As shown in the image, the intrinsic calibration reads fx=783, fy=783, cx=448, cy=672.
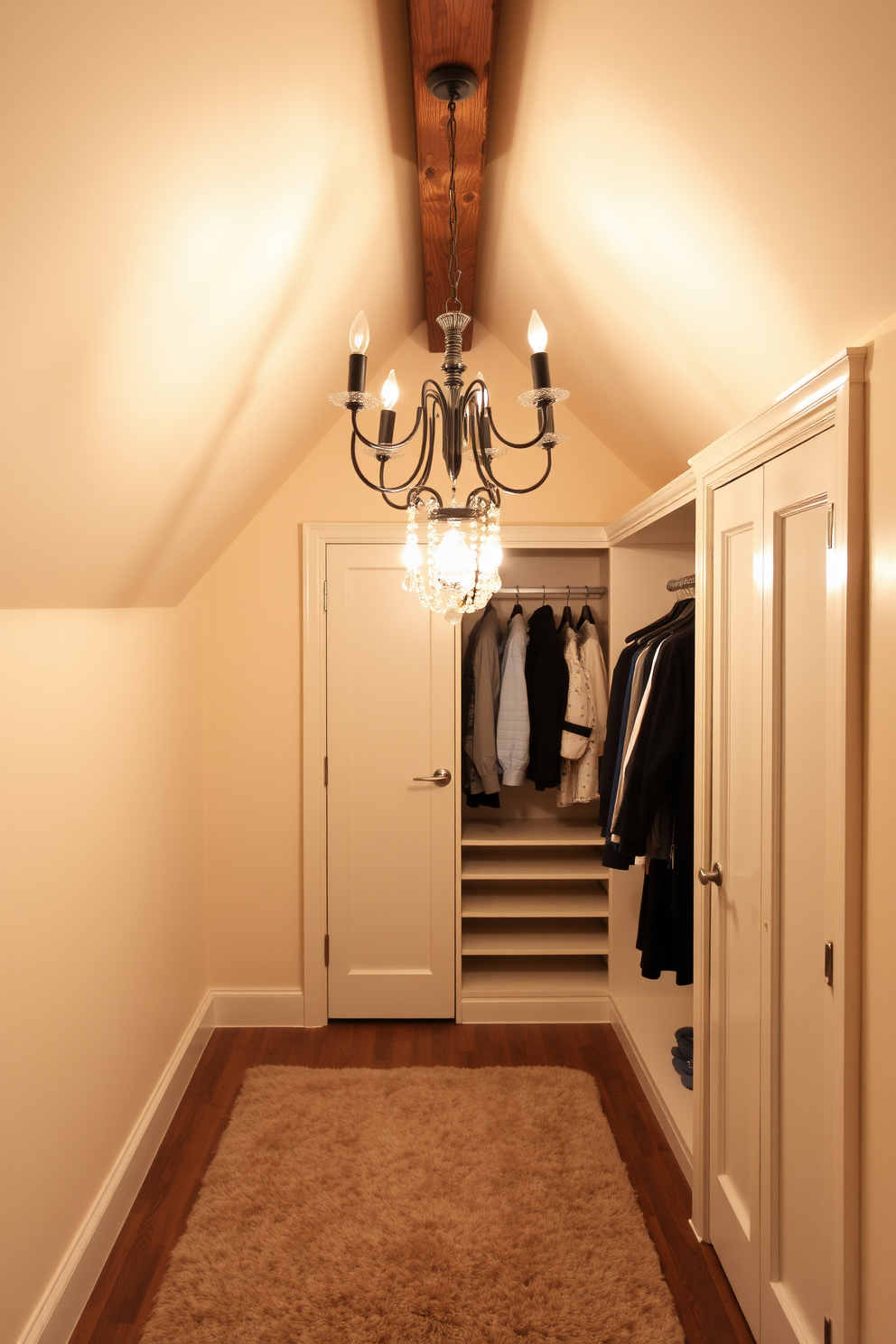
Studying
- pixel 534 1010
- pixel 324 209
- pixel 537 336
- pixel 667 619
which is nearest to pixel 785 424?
pixel 537 336

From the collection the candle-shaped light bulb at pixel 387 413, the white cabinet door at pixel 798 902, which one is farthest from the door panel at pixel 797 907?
the candle-shaped light bulb at pixel 387 413

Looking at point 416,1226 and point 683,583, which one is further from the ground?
point 683,583

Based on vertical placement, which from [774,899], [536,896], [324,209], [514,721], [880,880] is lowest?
[536,896]

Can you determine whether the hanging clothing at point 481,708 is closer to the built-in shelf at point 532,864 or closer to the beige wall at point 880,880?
the built-in shelf at point 532,864

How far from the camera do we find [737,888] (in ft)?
6.09

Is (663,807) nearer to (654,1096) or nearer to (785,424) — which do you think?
(654,1096)

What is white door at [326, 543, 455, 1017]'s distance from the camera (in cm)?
328

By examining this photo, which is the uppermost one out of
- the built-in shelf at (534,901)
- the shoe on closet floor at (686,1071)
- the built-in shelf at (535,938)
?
the built-in shelf at (534,901)

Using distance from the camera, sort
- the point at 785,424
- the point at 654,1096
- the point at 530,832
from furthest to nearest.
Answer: the point at 530,832 → the point at 654,1096 → the point at 785,424

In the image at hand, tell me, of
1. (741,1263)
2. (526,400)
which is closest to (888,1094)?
(741,1263)

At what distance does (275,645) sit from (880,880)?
2508 mm

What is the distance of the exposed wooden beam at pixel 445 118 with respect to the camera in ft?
4.72

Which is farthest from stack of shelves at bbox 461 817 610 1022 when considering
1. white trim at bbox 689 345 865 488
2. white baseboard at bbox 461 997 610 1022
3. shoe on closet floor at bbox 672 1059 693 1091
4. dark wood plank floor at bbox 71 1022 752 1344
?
white trim at bbox 689 345 865 488

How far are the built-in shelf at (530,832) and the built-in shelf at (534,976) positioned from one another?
0.56m
